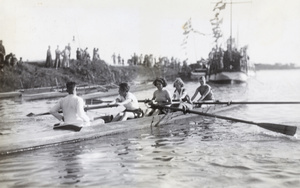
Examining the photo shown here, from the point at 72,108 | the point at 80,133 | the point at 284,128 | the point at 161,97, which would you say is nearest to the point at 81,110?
the point at 72,108

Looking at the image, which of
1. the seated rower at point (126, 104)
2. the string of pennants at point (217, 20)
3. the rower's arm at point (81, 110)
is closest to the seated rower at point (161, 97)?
the seated rower at point (126, 104)

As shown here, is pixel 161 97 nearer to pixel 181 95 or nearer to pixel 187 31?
pixel 181 95

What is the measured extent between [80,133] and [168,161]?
1.55 meters

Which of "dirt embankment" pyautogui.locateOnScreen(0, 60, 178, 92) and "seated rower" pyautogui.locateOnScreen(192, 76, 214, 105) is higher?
"dirt embankment" pyautogui.locateOnScreen(0, 60, 178, 92)

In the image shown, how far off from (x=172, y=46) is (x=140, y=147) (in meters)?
3.04

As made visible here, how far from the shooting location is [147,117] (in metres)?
6.47

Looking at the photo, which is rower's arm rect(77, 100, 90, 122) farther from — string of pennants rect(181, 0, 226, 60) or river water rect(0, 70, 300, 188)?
string of pennants rect(181, 0, 226, 60)

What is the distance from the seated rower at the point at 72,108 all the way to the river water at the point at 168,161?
1.21 feet

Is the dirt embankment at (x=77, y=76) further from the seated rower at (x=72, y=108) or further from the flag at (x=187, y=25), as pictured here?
the seated rower at (x=72, y=108)

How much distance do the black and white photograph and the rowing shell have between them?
0.02 meters

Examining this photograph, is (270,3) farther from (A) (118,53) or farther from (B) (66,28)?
(B) (66,28)

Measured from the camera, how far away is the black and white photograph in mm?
4066

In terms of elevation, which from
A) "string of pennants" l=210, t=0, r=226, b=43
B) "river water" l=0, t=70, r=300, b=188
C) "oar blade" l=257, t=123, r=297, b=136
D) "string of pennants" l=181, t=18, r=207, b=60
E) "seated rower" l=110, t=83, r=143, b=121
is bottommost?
"river water" l=0, t=70, r=300, b=188

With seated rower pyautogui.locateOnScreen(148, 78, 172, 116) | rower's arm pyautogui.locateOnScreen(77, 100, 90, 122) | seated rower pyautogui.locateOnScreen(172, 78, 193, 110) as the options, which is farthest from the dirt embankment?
rower's arm pyautogui.locateOnScreen(77, 100, 90, 122)
